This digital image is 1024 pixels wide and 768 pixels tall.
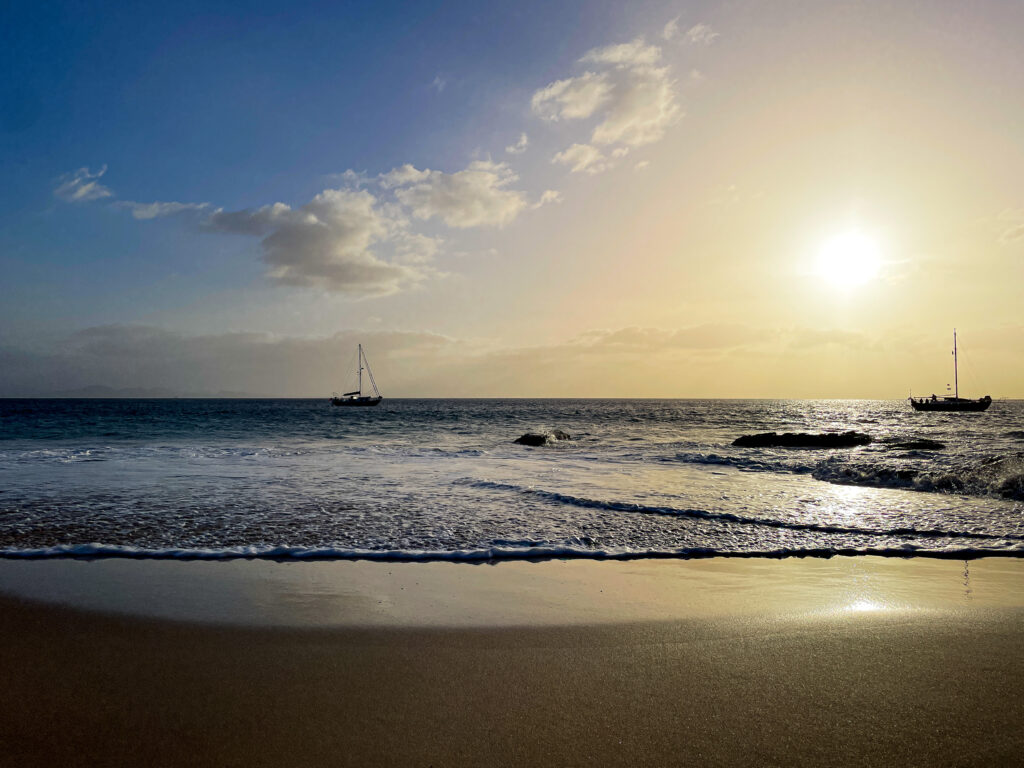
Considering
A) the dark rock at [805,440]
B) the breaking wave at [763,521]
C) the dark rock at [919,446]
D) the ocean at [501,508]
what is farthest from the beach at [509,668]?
the dark rock at [805,440]

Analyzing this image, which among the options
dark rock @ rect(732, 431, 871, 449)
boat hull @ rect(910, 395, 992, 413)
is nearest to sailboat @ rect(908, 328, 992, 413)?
boat hull @ rect(910, 395, 992, 413)

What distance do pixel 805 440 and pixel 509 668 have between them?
30.2m

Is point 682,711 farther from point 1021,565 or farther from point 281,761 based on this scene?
point 1021,565

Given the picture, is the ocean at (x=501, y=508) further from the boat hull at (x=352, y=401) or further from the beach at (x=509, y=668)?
the boat hull at (x=352, y=401)

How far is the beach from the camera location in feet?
11.1

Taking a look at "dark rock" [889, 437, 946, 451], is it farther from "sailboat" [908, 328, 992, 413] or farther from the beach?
"sailboat" [908, 328, 992, 413]

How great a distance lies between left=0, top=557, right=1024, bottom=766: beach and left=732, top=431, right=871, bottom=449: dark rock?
24.6 metres

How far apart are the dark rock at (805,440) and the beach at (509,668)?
24567mm

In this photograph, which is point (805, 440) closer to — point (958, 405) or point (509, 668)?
point (509, 668)

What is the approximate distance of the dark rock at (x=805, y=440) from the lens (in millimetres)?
29714

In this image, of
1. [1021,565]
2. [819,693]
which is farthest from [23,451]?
[1021,565]

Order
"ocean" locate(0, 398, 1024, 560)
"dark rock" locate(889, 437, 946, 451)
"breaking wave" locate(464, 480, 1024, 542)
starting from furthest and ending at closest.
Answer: "dark rock" locate(889, 437, 946, 451), "breaking wave" locate(464, 480, 1024, 542), "ocean" locate(0, 398, 1024, 560)

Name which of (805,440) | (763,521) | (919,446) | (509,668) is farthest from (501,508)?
(919,446)

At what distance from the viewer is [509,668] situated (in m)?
4.43
